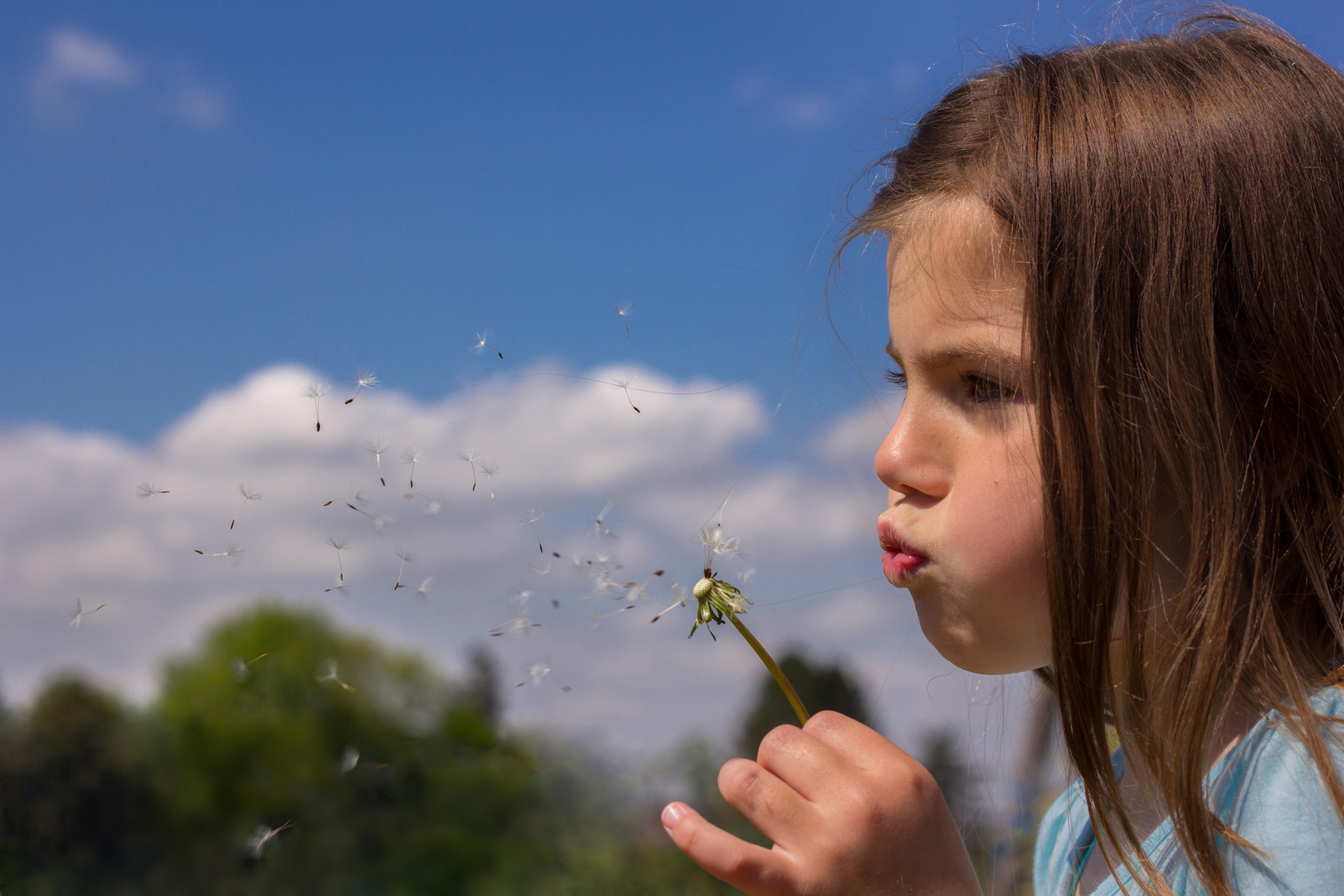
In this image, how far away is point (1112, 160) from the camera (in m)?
0.97

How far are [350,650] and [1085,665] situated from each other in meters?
2.25

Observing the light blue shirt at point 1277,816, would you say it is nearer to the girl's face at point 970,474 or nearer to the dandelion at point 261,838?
the girl's face at point 970,474

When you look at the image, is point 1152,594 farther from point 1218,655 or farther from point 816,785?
point 816,785

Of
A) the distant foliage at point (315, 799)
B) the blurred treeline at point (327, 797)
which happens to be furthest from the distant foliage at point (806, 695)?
the distant foliage at point (315, 799)

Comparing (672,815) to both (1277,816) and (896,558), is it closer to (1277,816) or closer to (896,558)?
(896,558)

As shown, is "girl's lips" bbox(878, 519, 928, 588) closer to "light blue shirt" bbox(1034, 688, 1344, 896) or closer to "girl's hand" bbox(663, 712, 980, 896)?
"girl's hand" bbox(663, 712, 980, 896)

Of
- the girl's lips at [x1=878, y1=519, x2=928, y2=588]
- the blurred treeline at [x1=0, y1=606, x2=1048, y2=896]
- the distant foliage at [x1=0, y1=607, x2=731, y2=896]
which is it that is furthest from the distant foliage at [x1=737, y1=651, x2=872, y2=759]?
the girl's lips at [x1=878, y1=519, x2=928, y2=588]

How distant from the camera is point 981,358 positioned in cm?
95

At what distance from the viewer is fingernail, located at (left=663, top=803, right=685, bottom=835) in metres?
0.84

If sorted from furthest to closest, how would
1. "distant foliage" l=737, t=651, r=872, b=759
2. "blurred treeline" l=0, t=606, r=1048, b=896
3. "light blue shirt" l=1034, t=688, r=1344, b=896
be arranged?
"distant foliage" l=737, t=651, r=872, b=759, "blurred treeline" l=0, t=606, r=1048, b=896, "light blue shirt" l=1034, t=688, r=1344, b=896

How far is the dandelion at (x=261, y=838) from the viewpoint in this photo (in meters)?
1.98

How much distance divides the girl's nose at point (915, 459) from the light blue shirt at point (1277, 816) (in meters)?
0.41

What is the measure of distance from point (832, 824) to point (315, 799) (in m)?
1.87

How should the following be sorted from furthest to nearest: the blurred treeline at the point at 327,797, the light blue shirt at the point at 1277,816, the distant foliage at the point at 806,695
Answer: the distant foliage at the point at 806,695
the blurred treeline at the point at 327,797
the light blue shirt at the point at 1277,816
